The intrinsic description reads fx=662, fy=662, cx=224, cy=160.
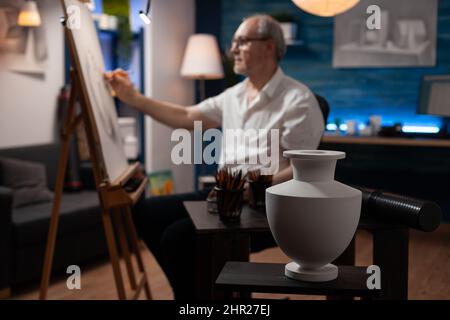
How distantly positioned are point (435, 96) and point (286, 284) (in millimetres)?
3933

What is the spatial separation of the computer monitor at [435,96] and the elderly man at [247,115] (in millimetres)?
2630

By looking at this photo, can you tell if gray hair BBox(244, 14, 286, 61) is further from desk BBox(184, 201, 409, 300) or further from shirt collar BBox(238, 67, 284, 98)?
desk BBox(184, 201, 409, 300)

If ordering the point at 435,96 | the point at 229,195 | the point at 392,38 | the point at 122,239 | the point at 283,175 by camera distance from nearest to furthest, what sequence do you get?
the point at 229,195
the point at 283,175
the point at 122,239
the point at 435,96
the point at 392,38

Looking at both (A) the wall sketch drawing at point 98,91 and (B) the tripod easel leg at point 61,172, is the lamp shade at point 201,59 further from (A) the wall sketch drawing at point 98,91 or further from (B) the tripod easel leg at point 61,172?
(B) the tripod easel leg at point 61,172

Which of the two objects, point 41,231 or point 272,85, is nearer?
point 272,85

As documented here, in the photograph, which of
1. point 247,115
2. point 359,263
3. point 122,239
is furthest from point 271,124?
point 359,263

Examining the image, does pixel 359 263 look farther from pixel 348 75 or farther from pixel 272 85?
pixel 348 75

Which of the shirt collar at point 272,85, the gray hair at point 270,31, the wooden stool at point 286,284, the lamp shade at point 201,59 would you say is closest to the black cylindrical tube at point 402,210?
the wooden stool at point 286,284

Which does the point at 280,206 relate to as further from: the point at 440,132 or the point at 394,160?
the point at 394,160

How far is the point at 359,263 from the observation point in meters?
3.34

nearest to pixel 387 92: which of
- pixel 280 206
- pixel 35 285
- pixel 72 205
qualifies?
pixel 72 205

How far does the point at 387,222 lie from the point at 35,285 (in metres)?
2.32

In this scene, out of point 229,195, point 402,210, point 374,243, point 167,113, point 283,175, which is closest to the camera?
point 402,210

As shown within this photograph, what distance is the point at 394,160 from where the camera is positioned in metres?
5.12
